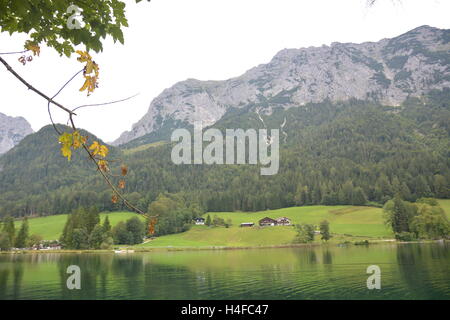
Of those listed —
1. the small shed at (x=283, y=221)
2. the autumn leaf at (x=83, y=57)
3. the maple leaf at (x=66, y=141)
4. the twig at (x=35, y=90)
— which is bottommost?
the small shed at (x=283, y=221)

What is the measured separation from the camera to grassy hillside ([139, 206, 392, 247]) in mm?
104750

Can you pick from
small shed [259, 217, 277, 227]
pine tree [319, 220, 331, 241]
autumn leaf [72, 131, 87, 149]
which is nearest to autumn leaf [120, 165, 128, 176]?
autumn leaf [72, 131, 87, 149]

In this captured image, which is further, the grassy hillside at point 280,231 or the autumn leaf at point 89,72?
the grassy hillside at point 280,231

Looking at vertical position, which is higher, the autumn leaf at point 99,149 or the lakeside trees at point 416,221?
the autumn leaf at point 99,149

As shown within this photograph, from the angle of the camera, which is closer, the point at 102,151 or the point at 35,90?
the point at 35,90

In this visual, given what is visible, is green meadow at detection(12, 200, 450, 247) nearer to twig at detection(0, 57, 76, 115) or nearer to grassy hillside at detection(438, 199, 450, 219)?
grassy hillside at detection(438, 199, 450, 219)

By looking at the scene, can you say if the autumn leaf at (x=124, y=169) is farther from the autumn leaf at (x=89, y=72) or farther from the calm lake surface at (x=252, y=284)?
the calm lake surface at (x=252, y=284)

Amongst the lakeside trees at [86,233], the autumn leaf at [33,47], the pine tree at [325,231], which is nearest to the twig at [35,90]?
the autumn leaf at [33,47]

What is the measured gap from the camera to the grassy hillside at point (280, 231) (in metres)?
105

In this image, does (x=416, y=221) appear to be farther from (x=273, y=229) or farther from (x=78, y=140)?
(x=78, y=140)

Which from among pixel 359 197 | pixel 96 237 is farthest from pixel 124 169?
pixel 359 197

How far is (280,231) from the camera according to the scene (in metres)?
112

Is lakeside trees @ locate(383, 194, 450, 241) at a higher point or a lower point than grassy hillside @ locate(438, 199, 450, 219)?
lower

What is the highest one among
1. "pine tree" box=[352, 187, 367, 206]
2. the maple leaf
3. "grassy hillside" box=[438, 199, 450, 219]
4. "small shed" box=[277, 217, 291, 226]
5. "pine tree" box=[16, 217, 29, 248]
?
the maple leaf
